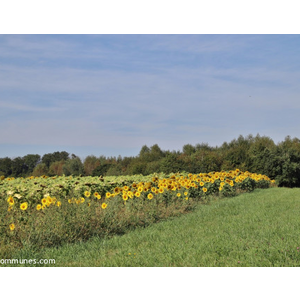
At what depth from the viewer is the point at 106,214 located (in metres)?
5.78

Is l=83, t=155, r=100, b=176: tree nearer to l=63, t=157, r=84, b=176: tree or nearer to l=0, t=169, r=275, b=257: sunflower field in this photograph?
l=63, t=157, r=84, b=176: tree

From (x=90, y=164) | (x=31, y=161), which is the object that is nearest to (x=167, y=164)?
(x=90, y=164)

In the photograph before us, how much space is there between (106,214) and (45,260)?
179 centimetres

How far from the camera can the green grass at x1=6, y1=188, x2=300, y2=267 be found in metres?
3.70

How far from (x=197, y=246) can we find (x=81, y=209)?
91.3 inches

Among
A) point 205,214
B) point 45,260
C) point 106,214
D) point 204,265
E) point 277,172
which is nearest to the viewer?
point 204,265

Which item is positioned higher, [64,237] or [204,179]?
[204,179]

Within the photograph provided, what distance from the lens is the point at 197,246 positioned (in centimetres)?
425

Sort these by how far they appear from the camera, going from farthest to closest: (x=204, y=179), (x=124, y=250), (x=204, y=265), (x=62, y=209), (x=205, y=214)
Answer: (x=204, y=179)
(x=205, y=214)
(x=62, y=209)
(x=124, y=250)
(x=204, y=265)

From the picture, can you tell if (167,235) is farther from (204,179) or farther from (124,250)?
(204,179)

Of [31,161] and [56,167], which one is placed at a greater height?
[31,161]

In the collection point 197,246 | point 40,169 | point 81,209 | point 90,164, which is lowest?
point 197,246

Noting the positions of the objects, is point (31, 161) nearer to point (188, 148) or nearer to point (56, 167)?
point (56, 167)

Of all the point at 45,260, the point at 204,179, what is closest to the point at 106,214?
the point at 45,260
